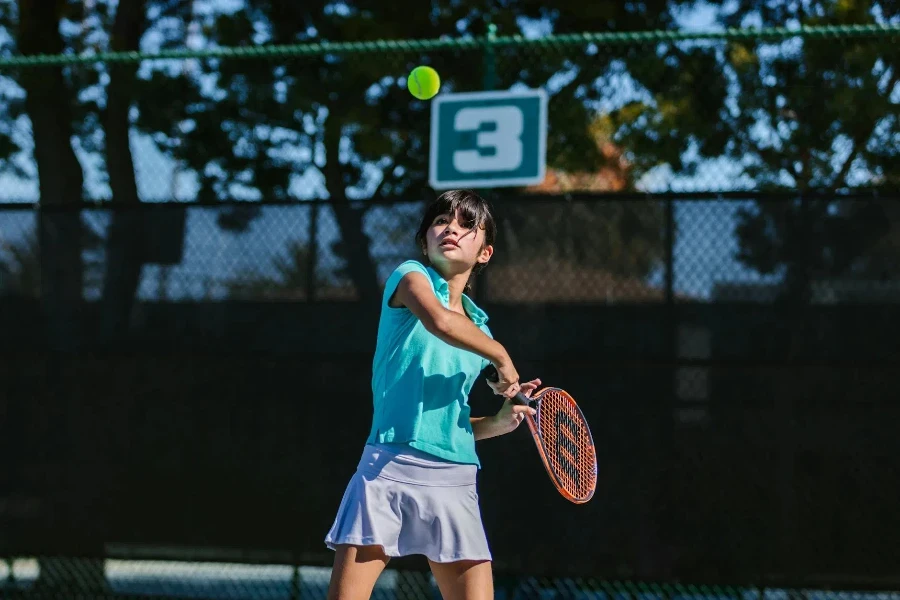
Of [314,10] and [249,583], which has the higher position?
[314,10]

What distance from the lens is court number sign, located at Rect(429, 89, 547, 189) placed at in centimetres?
452

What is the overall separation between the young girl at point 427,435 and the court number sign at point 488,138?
170cm

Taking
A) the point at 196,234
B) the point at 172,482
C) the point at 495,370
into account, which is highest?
the point at 196,234

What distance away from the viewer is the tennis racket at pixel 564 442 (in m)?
2.99

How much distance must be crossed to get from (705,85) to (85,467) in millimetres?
3980

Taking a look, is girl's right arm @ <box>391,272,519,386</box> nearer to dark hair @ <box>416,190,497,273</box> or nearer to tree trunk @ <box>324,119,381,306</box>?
dark hair @ <box>416,190,497,273</box>

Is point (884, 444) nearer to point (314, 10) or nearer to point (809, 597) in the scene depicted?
point (809, 597)

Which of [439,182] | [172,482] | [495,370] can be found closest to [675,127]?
[439,182]

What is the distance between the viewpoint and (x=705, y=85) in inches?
256

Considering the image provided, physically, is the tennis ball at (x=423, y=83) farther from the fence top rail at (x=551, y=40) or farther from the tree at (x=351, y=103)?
the tree at (x=351, y=103)

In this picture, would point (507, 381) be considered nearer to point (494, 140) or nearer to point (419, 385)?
point (419, 385)

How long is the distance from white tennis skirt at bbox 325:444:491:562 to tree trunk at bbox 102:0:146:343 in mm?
2432

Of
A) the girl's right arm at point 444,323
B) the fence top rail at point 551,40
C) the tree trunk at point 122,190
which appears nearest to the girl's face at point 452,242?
the girl's right arm at point 444,323

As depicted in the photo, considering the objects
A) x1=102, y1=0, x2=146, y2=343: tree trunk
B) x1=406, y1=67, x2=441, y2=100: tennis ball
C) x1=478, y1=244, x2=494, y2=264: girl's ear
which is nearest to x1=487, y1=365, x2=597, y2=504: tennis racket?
x1=478, y1=244, x2=494, y2=264: girl's ear
